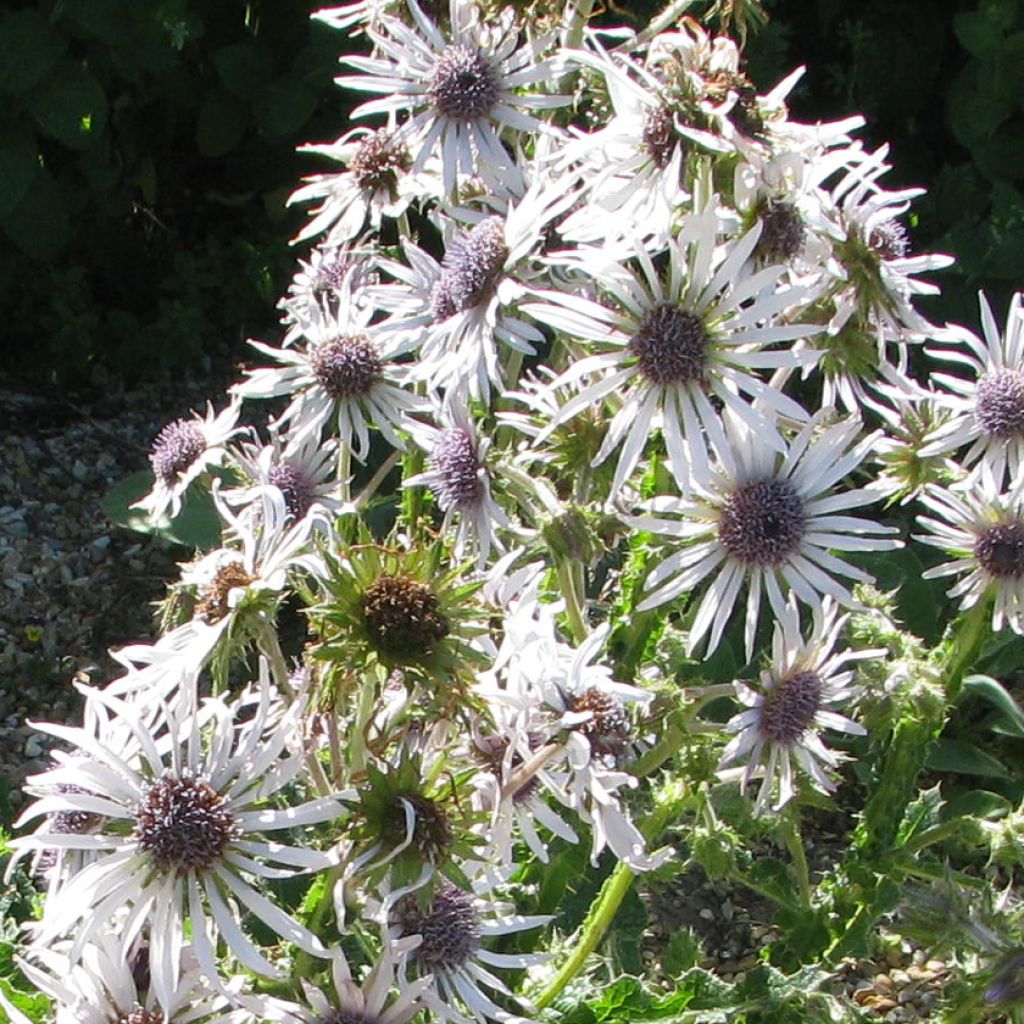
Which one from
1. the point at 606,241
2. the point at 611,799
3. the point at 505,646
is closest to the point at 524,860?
the point at 611,799

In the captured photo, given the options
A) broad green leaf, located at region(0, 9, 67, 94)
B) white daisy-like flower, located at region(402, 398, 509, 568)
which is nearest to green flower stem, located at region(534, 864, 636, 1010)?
white daisy-like flower, located at region(402, 398, 509, 568)

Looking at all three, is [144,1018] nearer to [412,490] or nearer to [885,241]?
[412,490]

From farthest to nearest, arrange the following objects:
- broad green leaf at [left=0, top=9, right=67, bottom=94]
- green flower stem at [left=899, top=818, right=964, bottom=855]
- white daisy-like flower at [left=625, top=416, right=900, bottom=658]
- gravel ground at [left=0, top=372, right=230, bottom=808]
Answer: broad green leaf at [left=0, top=9, right=67, bottom=94] < gravel ground at [left=0, top=372, right=230, bottom=808] < green flower stem at [left=899, top=818, right=964, bottom=855] < white daisy-like flower at [left=625, top=416, right=900, bottom=658]

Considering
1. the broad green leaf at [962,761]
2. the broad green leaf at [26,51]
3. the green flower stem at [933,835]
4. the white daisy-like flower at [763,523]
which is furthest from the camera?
the broad green leaf at [26,51]

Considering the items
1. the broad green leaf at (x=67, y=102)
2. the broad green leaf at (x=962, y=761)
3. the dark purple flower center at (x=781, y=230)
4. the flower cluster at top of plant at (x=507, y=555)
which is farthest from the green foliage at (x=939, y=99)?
the dark purple flower center at (x=781, y=230)

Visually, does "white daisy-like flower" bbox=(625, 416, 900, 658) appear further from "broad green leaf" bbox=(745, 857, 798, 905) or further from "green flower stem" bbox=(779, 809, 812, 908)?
"broad green leaf" bbox=(745, 857, 798, 905)

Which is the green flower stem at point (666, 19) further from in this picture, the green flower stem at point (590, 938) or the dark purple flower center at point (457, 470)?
the green flower stem at point (590, 938)
